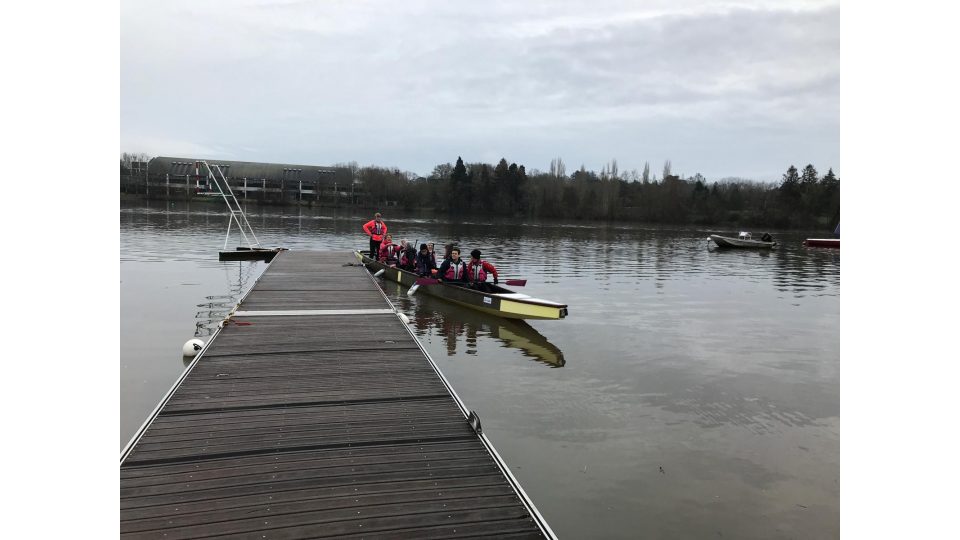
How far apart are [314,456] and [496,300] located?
→ 31.5 ft

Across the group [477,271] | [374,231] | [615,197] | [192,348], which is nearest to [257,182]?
[615,197]

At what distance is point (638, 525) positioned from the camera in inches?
225

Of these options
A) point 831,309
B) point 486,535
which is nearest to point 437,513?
point 486,535

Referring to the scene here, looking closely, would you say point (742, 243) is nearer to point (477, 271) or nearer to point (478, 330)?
point (477, 271)

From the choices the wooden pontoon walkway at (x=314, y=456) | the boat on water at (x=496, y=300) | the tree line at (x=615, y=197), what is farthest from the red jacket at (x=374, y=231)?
the tree line at (x=615, y=197)

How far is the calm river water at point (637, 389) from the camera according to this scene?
6.20 m

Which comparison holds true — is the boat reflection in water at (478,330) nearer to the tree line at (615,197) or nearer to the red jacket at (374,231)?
the red jacket at (374,231)

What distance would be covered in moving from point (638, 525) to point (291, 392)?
4340mm

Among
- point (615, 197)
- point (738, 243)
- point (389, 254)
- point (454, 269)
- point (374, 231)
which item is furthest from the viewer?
point (615, 197)

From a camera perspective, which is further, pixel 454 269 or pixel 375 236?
pixel 375 236

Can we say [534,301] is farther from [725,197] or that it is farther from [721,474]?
[725,197]

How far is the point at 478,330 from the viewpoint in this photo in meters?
14.1

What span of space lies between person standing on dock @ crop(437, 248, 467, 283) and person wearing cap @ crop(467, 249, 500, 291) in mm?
202
